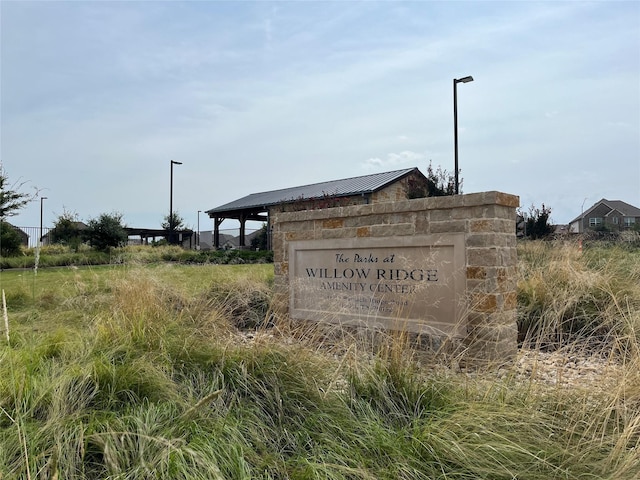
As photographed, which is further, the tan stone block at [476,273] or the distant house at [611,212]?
the distant house at [611,212]

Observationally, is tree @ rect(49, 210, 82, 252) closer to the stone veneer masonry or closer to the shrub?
the shrub

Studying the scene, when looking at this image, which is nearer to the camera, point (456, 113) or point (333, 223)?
point (333, 223)

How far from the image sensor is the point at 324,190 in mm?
23688

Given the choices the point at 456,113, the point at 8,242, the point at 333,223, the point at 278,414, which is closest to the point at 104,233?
the point at 8,242

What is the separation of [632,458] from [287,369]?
1788mm

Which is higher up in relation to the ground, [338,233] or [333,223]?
[333,223]

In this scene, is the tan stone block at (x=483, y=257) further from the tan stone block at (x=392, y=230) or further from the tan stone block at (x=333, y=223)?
the tan stone block at (x=333, y=223)

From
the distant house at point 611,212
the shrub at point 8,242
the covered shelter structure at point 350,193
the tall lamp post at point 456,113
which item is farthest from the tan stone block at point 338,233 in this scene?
the distant house at point 611,212

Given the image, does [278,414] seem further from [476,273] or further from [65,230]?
[65,230]

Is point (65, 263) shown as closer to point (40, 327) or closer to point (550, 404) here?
point (40, 327)

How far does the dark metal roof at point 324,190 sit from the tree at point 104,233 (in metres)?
7.36

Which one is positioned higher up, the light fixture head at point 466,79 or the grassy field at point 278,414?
the light fixture head at point 466,79

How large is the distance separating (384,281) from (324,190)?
62.9 feet

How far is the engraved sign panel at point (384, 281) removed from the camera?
4.29 metres
